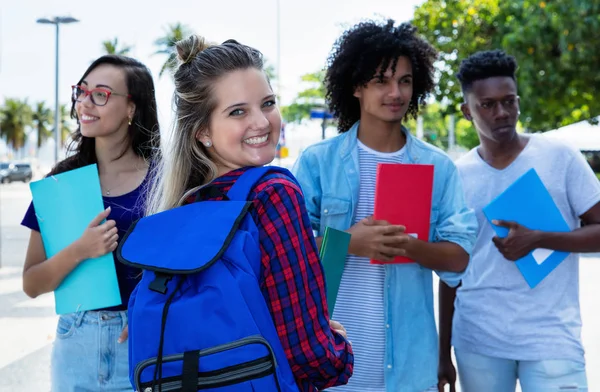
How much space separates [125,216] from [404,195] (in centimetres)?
103

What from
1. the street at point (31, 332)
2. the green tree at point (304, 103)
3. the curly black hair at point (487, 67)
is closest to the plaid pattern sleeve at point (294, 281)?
the curly black hair at point (487, 67)

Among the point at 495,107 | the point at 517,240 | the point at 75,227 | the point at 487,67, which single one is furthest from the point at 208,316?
the point at 487,67

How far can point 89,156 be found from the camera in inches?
111

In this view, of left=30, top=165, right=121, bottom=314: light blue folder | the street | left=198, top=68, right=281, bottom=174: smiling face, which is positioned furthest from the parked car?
left=198, top=68, right=281, bottom=174: smiling face

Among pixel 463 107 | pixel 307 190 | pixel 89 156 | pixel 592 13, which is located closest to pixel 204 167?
pixel 307 190

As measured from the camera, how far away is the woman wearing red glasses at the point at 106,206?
8.00ft

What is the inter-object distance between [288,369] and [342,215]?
1.26m

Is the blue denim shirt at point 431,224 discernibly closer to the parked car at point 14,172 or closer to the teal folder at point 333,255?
the teal folder at point 333,255

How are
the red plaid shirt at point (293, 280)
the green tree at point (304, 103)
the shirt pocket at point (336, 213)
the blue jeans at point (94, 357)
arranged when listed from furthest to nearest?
the green tree at point (304, 103)
the shirt pocket at point (336, 213)
the blue jeans at point (94, 357)
the red plaid shirt at point (293, 280)

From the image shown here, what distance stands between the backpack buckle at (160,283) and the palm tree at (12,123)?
358 ft

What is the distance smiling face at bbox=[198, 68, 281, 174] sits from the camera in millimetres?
1709

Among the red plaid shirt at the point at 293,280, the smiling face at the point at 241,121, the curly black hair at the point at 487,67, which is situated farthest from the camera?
the curly black hair at the point at 487,67

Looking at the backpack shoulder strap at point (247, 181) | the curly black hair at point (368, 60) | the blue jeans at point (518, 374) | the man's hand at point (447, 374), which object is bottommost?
the man's hand at point (447, 374)

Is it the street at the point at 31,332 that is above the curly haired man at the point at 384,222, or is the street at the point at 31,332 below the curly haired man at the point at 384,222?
below
